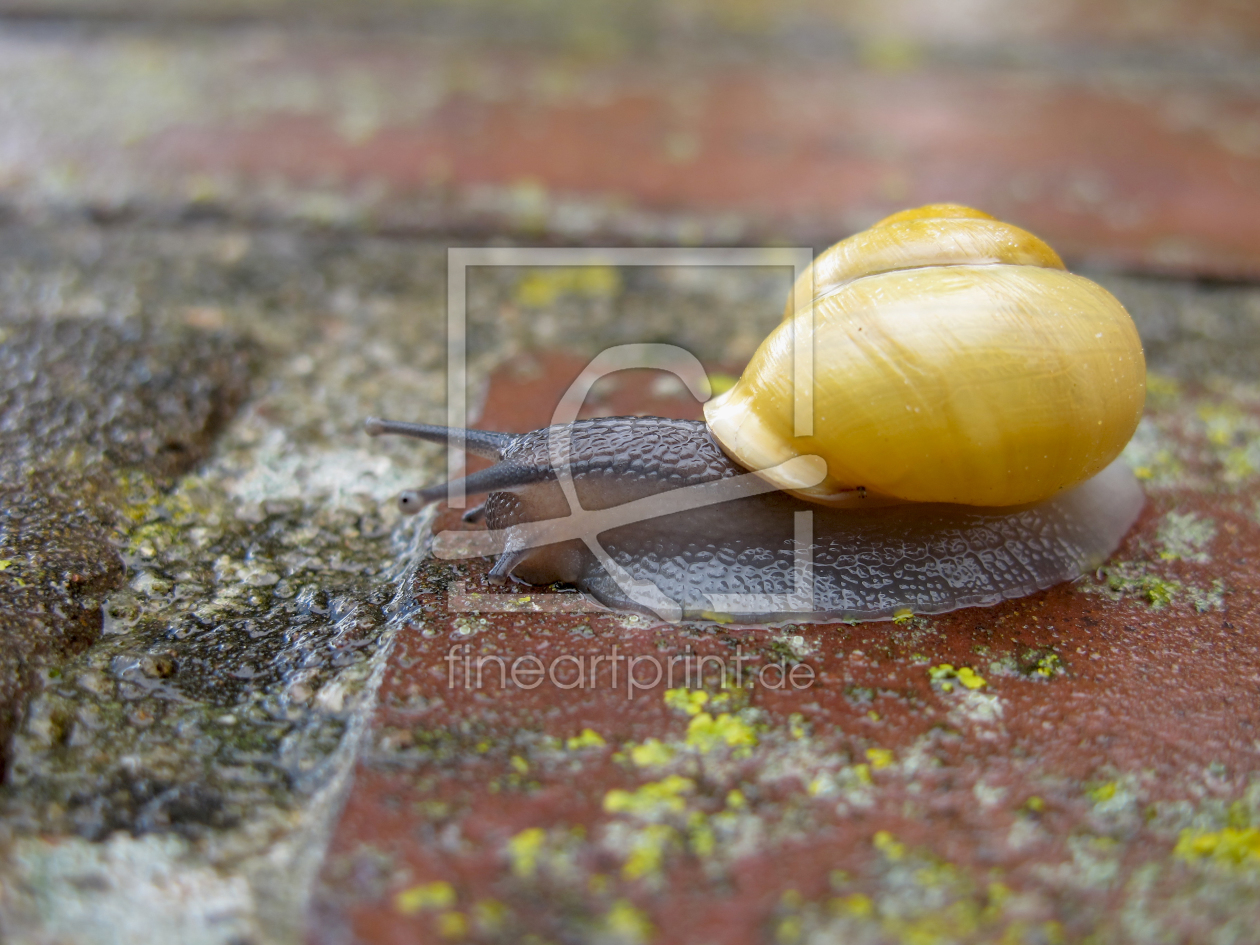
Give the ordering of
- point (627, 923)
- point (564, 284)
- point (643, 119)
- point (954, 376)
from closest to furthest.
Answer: point (627, 923) < point (954, 376) < point (564, 284) < point (643, 119)

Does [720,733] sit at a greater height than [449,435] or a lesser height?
lesser

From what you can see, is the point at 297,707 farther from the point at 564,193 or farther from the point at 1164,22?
the point at 1164,22

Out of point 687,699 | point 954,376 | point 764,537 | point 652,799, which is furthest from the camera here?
point 764,537

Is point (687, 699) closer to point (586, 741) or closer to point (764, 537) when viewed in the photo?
point (586, 741)

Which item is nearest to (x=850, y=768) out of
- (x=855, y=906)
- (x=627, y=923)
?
(x=855, y=906)

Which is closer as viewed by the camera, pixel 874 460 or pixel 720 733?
pixel 720 733

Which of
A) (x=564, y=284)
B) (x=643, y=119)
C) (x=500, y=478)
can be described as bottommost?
(x=500, y=478)

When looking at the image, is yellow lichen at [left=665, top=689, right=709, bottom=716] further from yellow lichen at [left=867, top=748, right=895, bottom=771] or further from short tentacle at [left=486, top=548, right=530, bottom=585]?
short tentacle at [left=486, top=548, right=530, bottom=585]
